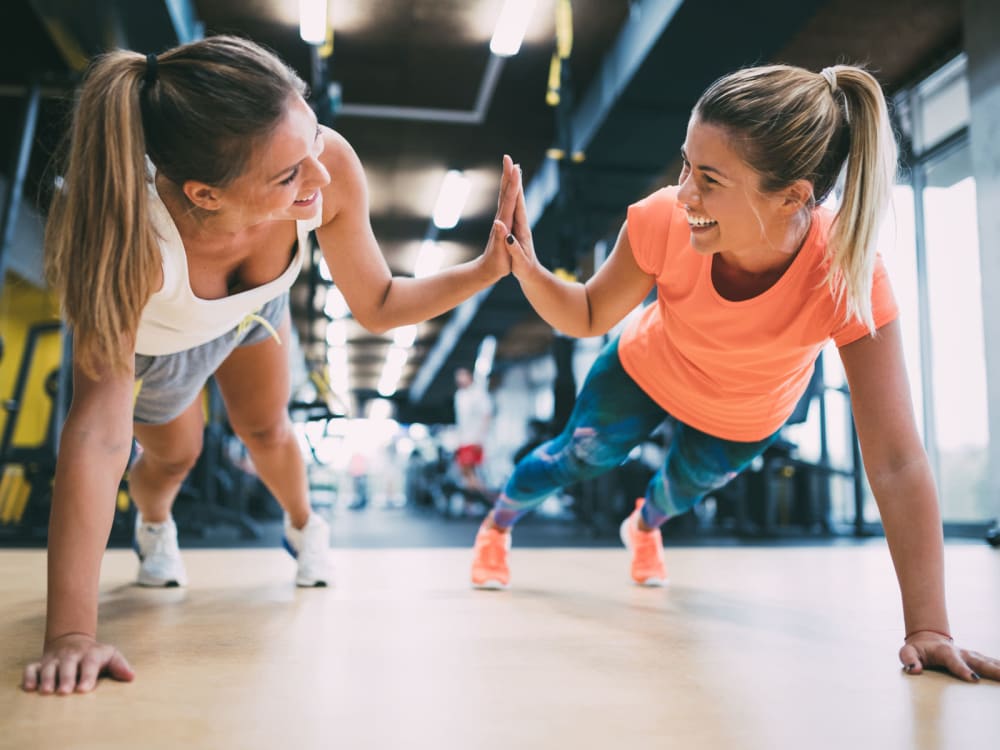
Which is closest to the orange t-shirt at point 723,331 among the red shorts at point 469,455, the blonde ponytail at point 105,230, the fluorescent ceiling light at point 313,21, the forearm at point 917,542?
the forearm at point 917,542

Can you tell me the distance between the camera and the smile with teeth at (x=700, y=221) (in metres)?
1.36

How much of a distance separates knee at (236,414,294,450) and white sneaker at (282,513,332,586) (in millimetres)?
252

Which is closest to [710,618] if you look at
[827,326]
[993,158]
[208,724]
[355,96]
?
[827,326]

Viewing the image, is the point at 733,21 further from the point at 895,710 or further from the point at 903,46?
the point at 895,710

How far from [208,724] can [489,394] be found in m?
7.04

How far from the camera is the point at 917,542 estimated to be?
Answer: 47.2 inches

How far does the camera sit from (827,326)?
1.35m

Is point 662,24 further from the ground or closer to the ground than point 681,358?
further from the ground

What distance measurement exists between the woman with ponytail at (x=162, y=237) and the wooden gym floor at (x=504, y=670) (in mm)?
181

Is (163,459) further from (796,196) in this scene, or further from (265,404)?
(796,196)

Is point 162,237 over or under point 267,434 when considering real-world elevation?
over

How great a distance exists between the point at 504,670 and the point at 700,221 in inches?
31.1

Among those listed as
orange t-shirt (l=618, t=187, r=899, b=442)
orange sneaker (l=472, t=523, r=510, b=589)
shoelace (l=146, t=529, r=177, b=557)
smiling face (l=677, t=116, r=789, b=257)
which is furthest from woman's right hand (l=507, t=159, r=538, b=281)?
shoelace (l=146, t=529, r=177, b=557)

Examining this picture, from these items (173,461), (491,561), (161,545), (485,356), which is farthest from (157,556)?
(485,356)
